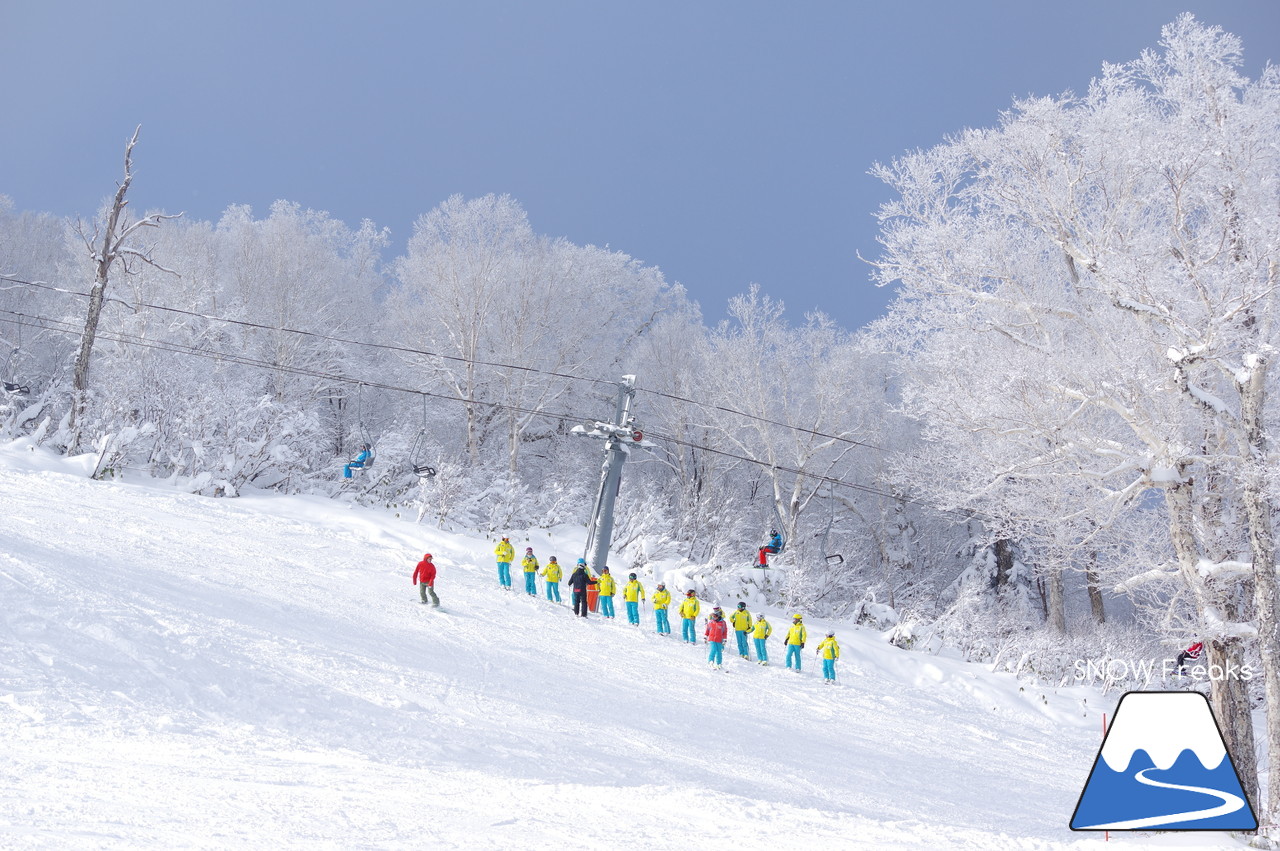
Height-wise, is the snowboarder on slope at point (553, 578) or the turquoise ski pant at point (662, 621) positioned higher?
the snowboarder on slope at point (553, 578)

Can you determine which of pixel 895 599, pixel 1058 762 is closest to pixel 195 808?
pixel 1058 762

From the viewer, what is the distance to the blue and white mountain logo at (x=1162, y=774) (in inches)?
209

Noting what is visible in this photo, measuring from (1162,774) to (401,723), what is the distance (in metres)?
6.74

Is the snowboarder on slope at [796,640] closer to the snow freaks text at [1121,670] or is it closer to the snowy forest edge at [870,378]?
the snowy forest edge at [870,378]

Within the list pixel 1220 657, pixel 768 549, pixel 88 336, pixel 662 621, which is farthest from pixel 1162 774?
pixel 88 336

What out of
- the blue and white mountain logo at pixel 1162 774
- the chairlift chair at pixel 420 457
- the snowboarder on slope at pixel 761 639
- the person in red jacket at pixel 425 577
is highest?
the chairlift chair at pixel 420 457

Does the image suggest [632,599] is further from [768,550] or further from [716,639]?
[768,550]

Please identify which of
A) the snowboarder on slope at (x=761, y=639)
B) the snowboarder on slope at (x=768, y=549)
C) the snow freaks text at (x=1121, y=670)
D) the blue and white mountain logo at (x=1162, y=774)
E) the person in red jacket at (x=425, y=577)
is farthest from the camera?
the snowboarder on slope at (x=768, y=549)

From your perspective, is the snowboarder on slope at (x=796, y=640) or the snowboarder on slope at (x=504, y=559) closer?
the snowboarder on slope at (x=796, y=640)

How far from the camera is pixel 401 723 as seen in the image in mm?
8789

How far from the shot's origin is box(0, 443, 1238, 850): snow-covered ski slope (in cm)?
559

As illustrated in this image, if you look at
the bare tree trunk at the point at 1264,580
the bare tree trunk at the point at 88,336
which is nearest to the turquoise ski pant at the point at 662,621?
the bare tree trunk at the point at 1264,580

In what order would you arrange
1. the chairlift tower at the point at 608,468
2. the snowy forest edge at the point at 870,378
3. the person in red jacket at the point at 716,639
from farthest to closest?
the chairlift tower at the point at 608,468 → the person in red jacket at the point at 716,639 → the snowy forest edge at the point at 870,378

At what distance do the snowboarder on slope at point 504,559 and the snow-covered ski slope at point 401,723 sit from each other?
89 centimetres
